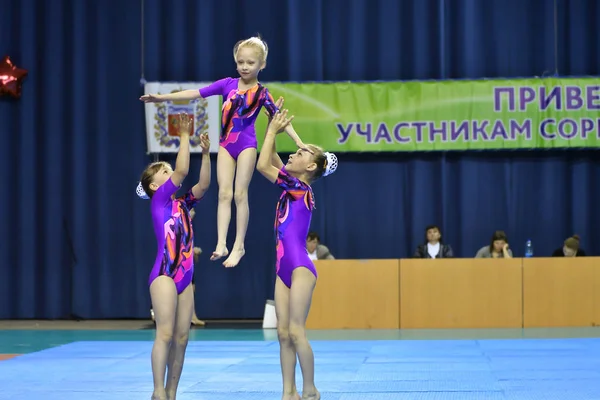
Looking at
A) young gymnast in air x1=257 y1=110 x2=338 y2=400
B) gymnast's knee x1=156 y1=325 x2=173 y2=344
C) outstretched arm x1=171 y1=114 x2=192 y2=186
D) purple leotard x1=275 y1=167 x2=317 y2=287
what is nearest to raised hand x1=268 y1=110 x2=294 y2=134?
young gymnast in air x1=257 y1=110 x2=338 y2=400

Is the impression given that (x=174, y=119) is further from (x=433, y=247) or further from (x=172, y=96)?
(x=172, y=96)

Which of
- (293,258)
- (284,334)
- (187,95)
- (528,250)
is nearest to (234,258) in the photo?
(293,258)

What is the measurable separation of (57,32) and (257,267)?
478 centimetres

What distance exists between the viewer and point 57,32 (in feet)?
47.4

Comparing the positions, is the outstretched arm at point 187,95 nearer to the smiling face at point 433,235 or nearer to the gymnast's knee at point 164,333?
the gymnast's knee at point 164,333

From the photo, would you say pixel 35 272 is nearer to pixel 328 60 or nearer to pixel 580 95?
pixel 328 60

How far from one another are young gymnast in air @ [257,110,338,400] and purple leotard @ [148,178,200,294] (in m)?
0.54

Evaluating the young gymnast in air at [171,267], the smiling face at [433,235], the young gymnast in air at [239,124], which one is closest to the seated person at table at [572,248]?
the smiling face at [433,235]

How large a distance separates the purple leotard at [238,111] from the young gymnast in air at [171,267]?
16cm

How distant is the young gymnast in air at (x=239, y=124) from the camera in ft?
18.0

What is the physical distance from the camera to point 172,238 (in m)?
5.48

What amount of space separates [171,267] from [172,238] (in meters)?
0.17

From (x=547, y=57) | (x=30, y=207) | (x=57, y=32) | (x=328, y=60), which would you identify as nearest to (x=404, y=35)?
(x=328, y=60)

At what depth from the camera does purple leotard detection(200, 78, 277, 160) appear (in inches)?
218
